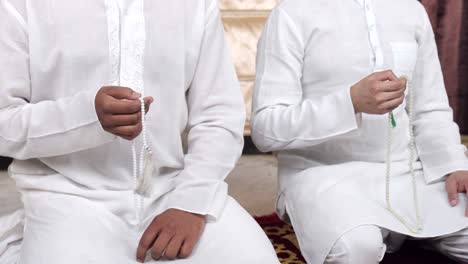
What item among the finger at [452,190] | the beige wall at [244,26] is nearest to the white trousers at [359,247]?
the finger at [452,190]

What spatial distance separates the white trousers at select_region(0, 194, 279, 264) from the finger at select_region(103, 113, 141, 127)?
148mm

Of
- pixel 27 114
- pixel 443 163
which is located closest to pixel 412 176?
pixel 443 163

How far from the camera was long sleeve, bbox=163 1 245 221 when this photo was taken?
0.99 metres

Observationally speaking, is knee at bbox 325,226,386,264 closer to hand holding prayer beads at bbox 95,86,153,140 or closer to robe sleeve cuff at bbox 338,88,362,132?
robe sleeve cuff at bbox 338,88,362,132

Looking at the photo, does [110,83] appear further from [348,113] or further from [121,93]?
[348,113]

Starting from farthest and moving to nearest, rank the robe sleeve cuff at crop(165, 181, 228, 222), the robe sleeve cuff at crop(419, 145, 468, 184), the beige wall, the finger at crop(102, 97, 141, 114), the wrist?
the beige wall → the robe sleeve cuff at crop(419, 145, 468, 184) → the wrist → the robe sleeve cuff at crop(165, 181, 228, 222) → the finger at crop(102, 97, 141, 114)

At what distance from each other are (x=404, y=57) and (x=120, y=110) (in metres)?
0.61

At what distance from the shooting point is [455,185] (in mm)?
1151

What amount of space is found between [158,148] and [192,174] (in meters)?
0.07

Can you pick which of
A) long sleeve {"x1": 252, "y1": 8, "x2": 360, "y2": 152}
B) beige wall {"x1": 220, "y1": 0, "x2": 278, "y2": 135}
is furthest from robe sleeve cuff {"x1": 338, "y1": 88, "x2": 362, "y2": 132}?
beige wall {"x1": 220, "y1": 0, "x2": 278, "y2": 135}

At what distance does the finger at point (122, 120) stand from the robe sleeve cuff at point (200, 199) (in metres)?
0.15

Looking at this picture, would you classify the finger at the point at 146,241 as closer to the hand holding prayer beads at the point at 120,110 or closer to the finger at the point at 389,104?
the hand holding prayer beads at the point at 120,110

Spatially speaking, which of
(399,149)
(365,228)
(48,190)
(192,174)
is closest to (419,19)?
(399,149)

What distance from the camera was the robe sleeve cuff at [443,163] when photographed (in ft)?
3.86
